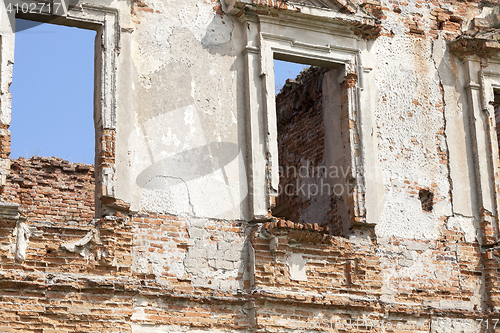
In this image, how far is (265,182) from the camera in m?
8.22

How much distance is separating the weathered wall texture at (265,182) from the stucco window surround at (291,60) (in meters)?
0.02

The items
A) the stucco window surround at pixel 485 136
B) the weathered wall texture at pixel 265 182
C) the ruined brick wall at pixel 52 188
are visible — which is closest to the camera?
the weathered wall texture at pixel 265 182

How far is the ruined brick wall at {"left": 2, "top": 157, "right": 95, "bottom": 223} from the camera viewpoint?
11113 millimetres

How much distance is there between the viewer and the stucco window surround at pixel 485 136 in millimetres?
9242

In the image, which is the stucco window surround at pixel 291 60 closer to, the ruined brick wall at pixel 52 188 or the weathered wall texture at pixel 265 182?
the weathered wall texture at pixel 265 182

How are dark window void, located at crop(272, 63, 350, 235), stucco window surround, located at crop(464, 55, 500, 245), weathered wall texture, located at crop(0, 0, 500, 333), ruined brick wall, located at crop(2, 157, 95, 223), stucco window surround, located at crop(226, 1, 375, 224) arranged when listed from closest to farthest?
weathered wall texture, located at crop(0, 0, 500, 333) < stucco window surround, located at crop(226, 1, 375, 224) < dark window void, located at crop(272, 63, 350, 235) < stucco window surround, located at crop(464, 55, 500, 245) < ruined brick wall, located at crop(2, 157, 95, 223)

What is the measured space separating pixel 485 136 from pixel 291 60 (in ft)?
8.60

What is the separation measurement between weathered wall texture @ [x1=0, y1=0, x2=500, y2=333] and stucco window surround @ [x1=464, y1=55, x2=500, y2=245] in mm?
26

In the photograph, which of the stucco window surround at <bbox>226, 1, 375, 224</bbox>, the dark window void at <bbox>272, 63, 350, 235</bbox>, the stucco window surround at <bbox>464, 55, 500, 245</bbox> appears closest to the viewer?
the stucco window surround at <bbox>226, 1, 375, 224</bbox>

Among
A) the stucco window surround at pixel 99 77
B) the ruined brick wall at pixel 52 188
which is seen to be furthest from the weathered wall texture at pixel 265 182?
the ruined brick wall at pixel 52 188

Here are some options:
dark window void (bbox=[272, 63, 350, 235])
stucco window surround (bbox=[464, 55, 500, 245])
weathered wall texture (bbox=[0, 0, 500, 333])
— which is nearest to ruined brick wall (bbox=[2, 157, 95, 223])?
dark window void (bbox=[272, 63, 350, 235])

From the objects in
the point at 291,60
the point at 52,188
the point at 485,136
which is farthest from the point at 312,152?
the point at 52,188

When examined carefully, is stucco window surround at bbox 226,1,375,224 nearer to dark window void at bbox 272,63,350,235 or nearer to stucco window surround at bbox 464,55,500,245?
dark window void at bbox 272,63,350,235

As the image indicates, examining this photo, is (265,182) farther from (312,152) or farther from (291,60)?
(312,152)
